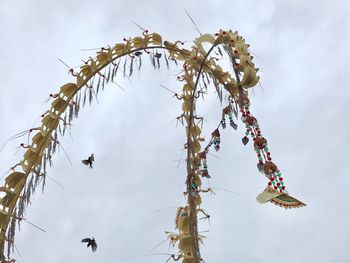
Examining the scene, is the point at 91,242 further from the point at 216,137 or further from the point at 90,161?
the point at 216,137

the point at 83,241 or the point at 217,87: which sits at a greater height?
the point at 217,87

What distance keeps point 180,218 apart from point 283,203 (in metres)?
1.10

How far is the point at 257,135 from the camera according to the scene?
534 cm

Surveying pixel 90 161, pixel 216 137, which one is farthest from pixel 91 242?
pixel 216 137

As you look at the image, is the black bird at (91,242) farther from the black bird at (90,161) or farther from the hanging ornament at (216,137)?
the hanging ornament at (216,137)

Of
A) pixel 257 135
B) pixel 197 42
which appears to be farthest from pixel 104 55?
pixel 257 135

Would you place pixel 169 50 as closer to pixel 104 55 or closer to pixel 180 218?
pixel 104 55

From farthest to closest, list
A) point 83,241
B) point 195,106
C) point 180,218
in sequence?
point 195,106 < point 83,241 < point 180,218

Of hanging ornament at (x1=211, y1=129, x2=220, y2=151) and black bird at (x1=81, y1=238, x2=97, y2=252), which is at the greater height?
hanging ornament at (x1=211, y1=129, x2=220, y2=151)

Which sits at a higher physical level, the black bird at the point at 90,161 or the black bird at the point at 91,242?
the black bird at the point at 90,161

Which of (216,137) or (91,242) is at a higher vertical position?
(216,137)

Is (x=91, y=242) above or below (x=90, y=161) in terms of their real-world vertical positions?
below

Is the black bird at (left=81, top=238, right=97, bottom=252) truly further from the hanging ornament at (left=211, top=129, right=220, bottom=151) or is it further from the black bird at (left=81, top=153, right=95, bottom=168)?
the hanging ornament at (left=211, top=129, right=220, bottom=151)

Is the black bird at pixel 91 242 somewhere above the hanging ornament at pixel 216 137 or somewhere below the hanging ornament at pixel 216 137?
below
